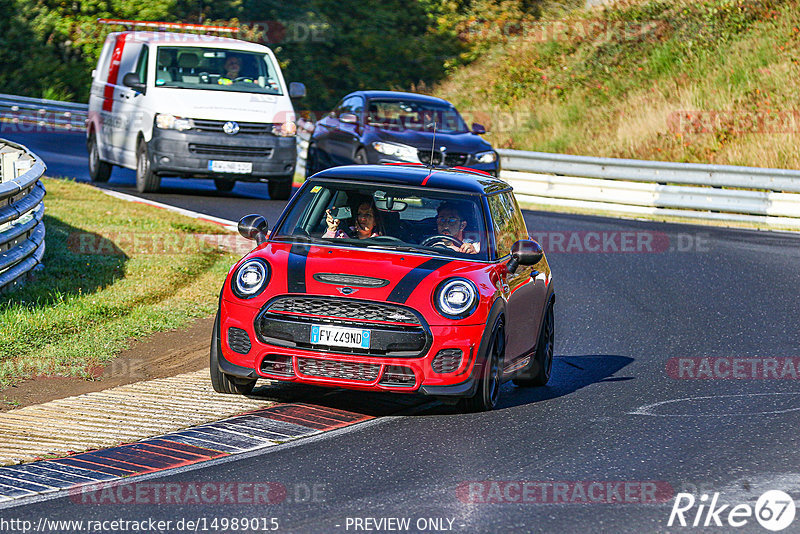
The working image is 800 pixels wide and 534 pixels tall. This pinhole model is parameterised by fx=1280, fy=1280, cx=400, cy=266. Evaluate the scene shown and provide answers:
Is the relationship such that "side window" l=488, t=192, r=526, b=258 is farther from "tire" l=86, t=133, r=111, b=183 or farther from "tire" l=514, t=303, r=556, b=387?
"tire" l=86, t=133, r=111, b=183

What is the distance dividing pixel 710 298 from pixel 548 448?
22.6ft

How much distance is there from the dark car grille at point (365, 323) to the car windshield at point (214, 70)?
1219cm

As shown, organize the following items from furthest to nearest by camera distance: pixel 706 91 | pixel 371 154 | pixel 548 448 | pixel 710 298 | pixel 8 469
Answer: pixel 706 91 → pixel 371 154 → pixel 710 298 → pixel 548 448 → pixel 8 469

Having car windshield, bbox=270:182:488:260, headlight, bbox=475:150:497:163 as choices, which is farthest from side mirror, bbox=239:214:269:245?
headlight, bbox=475:150:497:163

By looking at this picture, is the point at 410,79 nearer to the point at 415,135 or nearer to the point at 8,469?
the point at 415,135

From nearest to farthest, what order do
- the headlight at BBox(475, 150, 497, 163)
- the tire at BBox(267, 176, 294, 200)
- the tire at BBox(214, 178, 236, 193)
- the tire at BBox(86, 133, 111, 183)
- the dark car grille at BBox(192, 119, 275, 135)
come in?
the dark car grille at BBox(192, 119, 275, 135) < the tire at BBox(267, 176, 294, 200) < the headlight at BBox(475, 150, 497, 163) < the tire at BBox(86, 133, 111, 183) < the tire at BBox(214, 178, 236, 193)

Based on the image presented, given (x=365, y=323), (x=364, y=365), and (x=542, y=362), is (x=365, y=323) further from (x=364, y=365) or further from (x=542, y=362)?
(x=542, y=362)

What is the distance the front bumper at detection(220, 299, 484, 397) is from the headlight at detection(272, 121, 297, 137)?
1187 centimetres

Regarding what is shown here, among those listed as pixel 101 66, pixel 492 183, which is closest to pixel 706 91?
pixel 101 66

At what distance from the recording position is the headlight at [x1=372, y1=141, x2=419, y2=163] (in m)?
20.0

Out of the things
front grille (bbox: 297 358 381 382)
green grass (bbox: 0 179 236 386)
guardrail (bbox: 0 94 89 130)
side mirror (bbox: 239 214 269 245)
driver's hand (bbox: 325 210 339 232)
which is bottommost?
guardrail (bbox: 0 94 89 130)

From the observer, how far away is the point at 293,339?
25.8 ft

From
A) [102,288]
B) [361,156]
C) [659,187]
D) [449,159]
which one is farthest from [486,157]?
[102,288]

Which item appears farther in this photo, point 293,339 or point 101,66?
point 101,66
